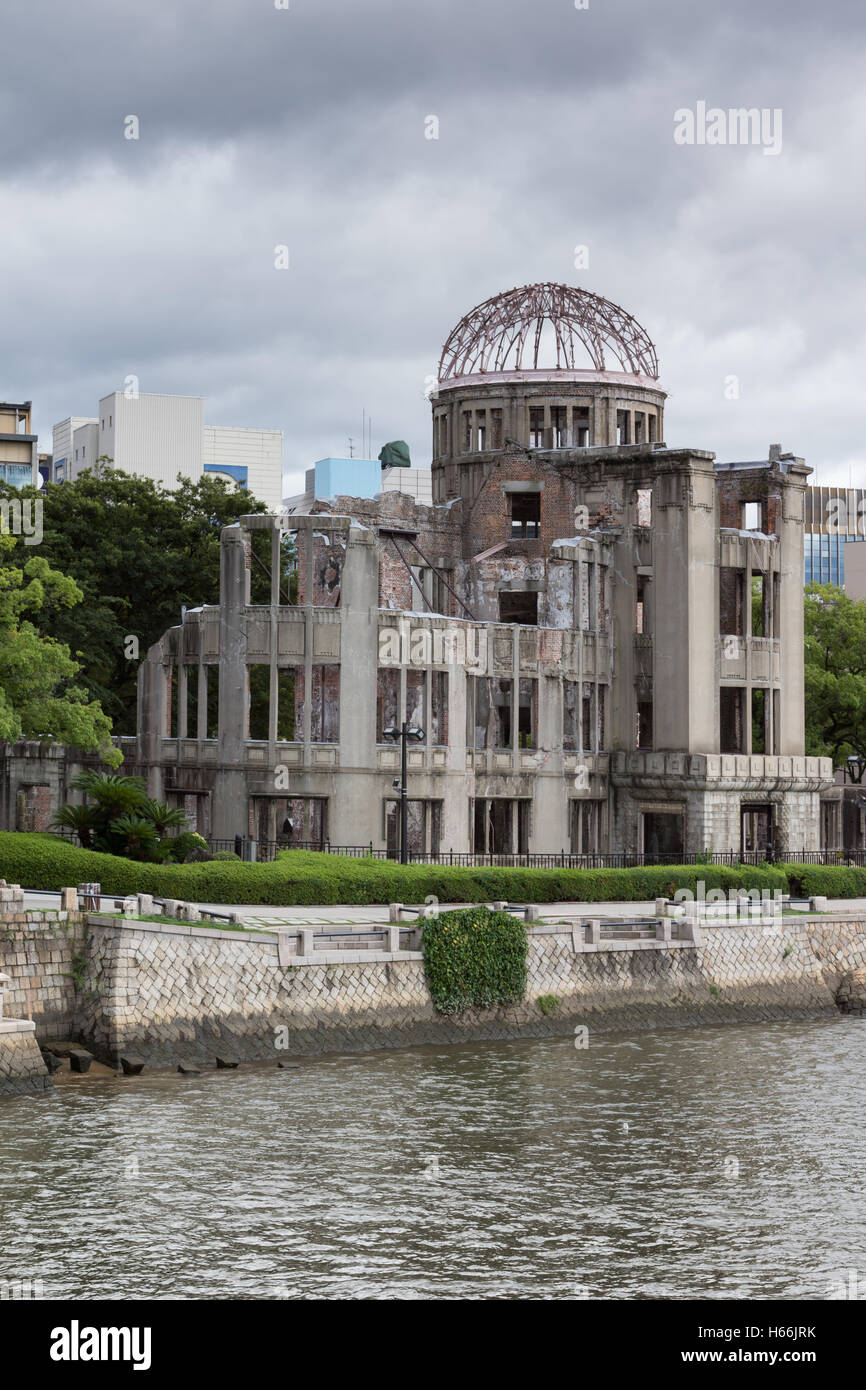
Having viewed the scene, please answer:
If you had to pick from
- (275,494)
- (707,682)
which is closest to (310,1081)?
(707,682)

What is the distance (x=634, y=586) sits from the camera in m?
68.5

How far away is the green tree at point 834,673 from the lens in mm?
77750

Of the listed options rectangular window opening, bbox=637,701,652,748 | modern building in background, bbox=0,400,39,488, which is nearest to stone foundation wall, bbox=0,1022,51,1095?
rectangular window opening, bbox=637,701,652,748

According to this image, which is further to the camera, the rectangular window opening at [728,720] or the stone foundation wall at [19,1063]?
the rectangular window opening at [728,720]

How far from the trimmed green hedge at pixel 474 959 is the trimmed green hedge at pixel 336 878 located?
5353 millimetres

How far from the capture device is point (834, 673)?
79.9m

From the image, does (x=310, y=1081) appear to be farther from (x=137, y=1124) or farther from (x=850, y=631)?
(x=850, y=631)

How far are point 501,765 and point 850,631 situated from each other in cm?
2301

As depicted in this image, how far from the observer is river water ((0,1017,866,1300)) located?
24516mm

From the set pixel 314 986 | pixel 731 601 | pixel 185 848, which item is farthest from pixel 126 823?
pixel 731 601

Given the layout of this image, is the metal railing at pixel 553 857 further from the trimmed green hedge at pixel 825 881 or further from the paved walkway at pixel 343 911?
the paved walkway at pixel 343 911

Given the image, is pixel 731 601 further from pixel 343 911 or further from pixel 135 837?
pixel 135 837

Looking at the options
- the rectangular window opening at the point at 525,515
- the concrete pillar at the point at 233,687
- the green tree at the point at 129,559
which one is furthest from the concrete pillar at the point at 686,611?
the concrete pillar at the point at 233,687

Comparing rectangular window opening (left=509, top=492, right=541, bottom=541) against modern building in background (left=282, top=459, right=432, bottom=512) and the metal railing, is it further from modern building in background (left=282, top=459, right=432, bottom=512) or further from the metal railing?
modern building in background (left=282, top=459, right=432, bottom=512)
